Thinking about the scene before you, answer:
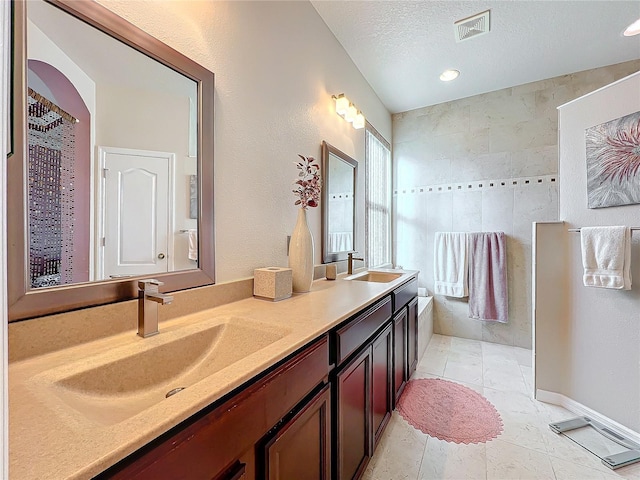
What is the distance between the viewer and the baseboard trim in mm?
1588

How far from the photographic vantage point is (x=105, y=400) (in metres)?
0.66

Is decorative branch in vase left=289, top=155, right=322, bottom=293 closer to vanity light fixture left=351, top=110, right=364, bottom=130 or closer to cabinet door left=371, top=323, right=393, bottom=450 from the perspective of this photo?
cabinet door left=371, top=323, right=393, bottom=450

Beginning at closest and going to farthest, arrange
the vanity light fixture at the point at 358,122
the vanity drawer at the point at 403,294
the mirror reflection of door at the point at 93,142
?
the mirror reflection of door at the point at 93,142, the vanity drawer at the point at 403,294, the vanity light fixture at the point at 358,122

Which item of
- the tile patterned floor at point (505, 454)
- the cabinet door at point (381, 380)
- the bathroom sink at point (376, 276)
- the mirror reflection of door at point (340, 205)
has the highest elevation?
the mirror reflection of door at point (340, 205)

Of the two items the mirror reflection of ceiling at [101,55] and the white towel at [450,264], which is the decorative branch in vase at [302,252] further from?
the white towel at [450,264]

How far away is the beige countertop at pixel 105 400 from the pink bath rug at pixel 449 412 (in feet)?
3.87

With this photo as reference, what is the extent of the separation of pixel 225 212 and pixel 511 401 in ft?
7.52

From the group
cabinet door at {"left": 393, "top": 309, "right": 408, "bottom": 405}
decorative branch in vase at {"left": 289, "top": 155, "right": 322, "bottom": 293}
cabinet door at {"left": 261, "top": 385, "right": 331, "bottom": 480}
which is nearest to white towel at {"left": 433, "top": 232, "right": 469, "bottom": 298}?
cabinet door at {"left": 393, "top": 309, "right": 408, "bottom": 405}

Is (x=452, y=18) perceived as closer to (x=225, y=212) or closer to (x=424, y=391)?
(x=225, y=212)

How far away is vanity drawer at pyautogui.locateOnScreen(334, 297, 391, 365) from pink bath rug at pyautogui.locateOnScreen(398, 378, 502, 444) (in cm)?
79

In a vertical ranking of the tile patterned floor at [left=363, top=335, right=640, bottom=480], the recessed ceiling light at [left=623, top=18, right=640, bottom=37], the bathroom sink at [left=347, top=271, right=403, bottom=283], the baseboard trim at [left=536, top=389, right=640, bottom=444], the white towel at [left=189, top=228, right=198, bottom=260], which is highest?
the recessed ceiling light at [left=623, top=18, right=640, bottom=37]

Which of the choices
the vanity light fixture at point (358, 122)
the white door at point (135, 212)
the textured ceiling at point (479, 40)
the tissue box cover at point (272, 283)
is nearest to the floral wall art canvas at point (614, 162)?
the textured ceiling at point (479, 40)

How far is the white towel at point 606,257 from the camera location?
1.60 m

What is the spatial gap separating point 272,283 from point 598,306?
6.70ft
